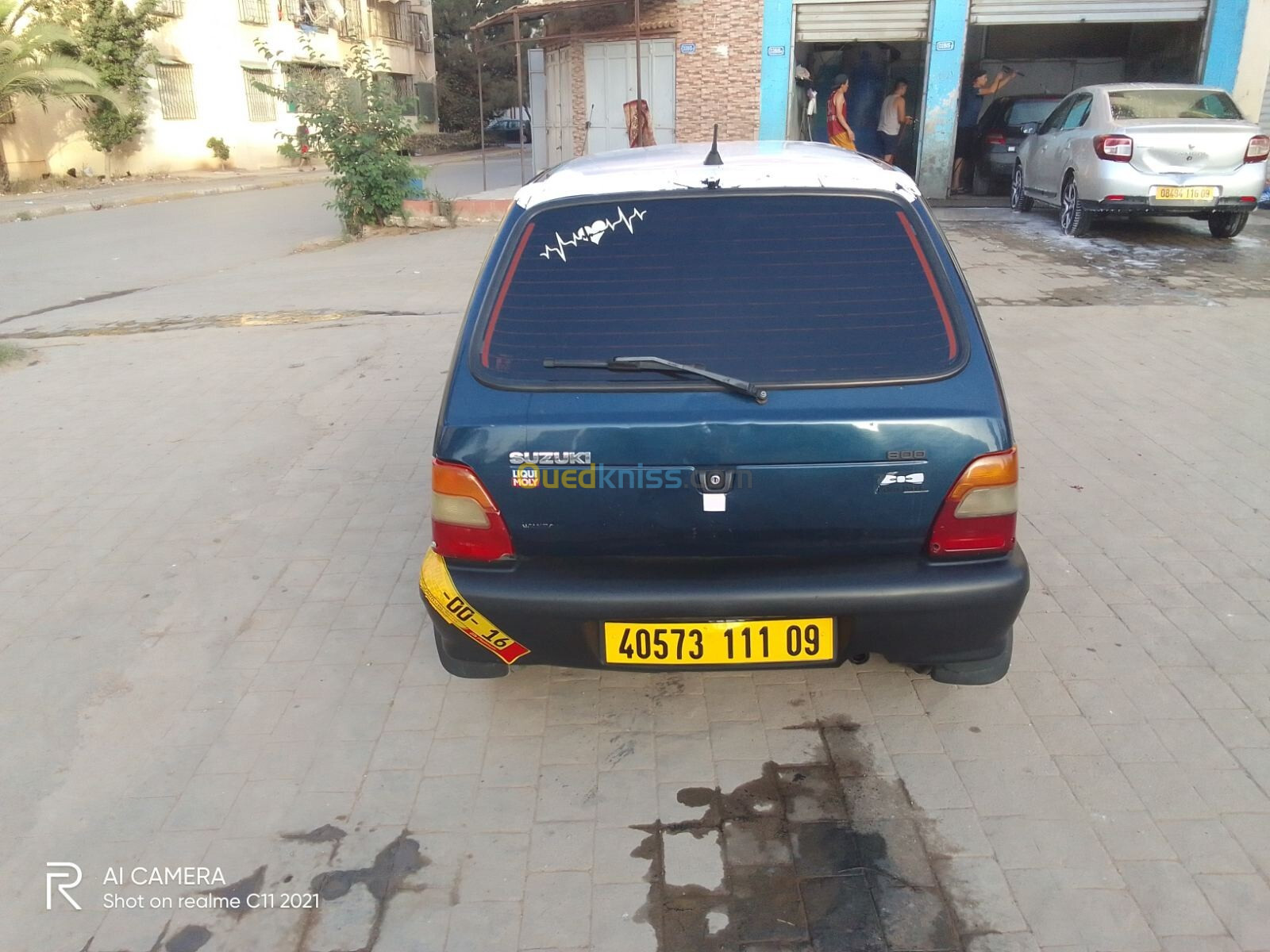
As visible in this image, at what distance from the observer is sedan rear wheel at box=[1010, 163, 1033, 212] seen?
1393cm

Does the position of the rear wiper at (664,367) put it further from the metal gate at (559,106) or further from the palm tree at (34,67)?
the palm tree at (34,67)

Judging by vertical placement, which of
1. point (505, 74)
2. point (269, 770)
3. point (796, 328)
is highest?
point (505, 74)

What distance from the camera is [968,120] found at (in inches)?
767

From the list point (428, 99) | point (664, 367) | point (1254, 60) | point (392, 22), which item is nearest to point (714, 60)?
point (1254, 60)

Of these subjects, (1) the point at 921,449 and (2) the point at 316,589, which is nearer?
(1) the point at 921,449

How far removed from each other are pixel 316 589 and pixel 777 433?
2.42 metres

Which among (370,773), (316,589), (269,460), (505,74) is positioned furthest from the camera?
(505,74)

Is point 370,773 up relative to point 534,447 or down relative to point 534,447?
down

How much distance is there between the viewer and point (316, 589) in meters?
4.33

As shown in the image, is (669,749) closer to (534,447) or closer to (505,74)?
(534,447)

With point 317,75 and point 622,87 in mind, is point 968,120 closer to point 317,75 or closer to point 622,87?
point 622,87

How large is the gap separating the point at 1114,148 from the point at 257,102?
27.9 m

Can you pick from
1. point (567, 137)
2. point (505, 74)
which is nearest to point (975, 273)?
point (567, 137)

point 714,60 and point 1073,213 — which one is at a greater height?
point 714,60
